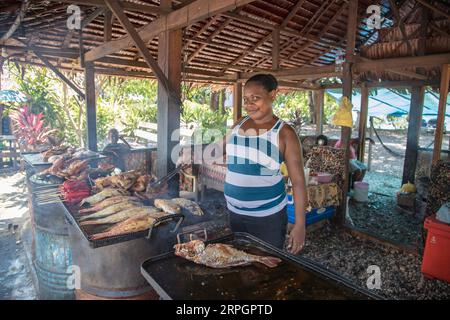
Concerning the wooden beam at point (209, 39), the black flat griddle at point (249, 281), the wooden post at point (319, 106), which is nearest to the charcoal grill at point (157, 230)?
the black flat griddle at point (249, 281)

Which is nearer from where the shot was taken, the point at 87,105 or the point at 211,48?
the point at 87,105

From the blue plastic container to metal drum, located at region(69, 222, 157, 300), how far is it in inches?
141

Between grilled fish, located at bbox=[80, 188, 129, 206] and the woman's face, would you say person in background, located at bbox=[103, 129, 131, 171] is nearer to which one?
grilled fish, located at bbox=[80, 188, 129, 206]

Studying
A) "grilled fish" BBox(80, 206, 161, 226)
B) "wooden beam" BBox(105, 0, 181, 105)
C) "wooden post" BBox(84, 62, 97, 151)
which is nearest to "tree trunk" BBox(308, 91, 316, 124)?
"wooden post" BBox(84, 62, 97, 151)

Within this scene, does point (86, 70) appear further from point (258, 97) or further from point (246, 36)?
point (258, 97)

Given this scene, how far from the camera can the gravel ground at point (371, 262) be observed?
13.6 feet

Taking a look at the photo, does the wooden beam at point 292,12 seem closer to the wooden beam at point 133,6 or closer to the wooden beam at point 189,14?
the wooden beam at point 189,14

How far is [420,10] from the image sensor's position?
7945mm

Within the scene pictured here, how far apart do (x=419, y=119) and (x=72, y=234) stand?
1013 centimetres

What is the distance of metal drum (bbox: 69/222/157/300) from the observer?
2447mm

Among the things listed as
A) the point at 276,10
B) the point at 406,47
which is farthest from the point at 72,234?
the point at 406,47

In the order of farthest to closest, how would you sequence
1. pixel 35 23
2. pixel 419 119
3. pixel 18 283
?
pixel 419 119 < pixel 35 23 < pixel 18 283

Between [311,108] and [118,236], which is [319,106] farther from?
[118,236]

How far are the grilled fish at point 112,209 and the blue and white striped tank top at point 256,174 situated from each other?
94 centimetres
